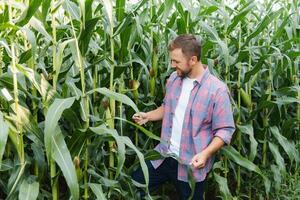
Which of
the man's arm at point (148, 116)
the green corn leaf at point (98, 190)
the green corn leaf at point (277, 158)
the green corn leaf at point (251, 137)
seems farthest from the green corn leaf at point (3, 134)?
the green corn leaf at point (277, 158)

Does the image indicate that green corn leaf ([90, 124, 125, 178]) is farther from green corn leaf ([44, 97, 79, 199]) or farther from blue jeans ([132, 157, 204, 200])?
blue jeans ([132, 157, 204, 200])

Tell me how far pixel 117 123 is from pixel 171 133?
0.40 metres

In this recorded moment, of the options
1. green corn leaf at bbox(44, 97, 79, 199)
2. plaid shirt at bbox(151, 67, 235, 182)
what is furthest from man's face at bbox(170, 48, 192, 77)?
green corn leaf at bbox(44, 97, 79, 199)

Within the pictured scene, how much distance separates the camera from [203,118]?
287 cm

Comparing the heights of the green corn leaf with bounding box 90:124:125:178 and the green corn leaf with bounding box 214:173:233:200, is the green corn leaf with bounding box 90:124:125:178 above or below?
above

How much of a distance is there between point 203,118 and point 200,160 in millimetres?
264

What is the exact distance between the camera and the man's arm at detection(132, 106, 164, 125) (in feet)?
9.80

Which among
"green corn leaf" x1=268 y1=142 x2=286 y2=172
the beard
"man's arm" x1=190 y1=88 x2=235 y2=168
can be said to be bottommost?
"green corn leaf" x1=268 y1=142 x2=286 y2=172

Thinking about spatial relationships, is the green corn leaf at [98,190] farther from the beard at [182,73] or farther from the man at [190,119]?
the beard at [182,73]

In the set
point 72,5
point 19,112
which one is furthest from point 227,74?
point 19,112

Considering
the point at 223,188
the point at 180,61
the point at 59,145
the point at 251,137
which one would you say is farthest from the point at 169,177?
the point at 59,145

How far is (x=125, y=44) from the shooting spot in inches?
114

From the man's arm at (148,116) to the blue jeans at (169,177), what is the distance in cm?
26

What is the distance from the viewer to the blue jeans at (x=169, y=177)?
9.75 ft
